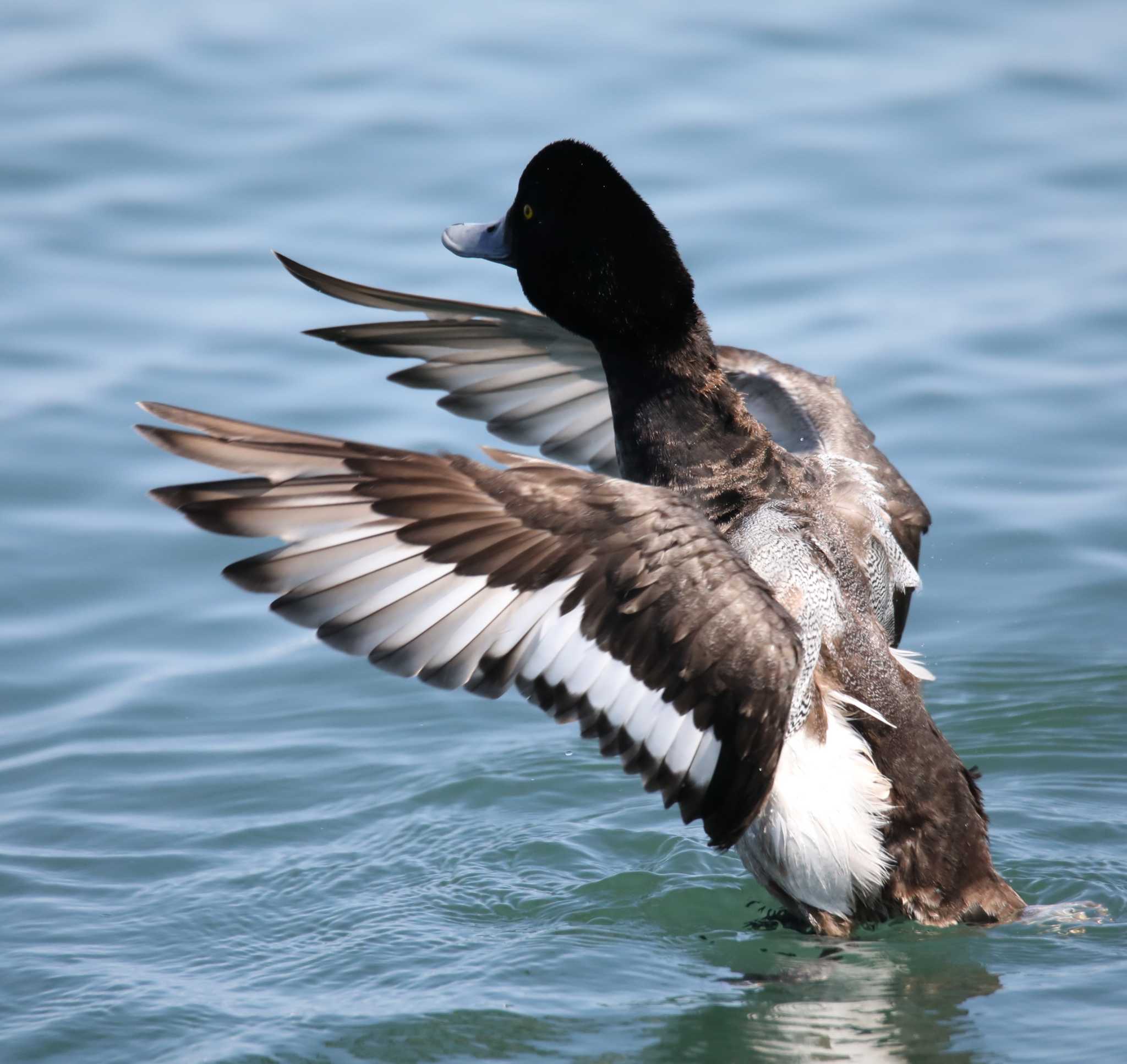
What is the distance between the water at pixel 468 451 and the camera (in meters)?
4.97

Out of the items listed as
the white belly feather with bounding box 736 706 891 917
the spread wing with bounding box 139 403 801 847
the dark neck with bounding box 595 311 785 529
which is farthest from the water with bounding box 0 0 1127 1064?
the dark neck with bounding box 595 311 785 529

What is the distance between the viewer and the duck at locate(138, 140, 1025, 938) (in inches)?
170

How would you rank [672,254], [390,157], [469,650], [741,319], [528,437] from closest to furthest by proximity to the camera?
[469,650]
[672,254]
[528,437]
[741,319]
[390,157]

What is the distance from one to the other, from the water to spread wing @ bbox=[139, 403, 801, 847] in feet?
3.04

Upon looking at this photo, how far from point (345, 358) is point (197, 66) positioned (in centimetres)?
354

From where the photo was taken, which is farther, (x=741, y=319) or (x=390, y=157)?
(x=390, y=157)

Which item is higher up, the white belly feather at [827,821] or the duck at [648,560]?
the duck at [648,560]

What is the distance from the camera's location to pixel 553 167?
5.43m

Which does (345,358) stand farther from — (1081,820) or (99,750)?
(1081,820)

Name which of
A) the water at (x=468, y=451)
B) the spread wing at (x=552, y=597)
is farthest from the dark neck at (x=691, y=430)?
the water at (x=468, y=451)

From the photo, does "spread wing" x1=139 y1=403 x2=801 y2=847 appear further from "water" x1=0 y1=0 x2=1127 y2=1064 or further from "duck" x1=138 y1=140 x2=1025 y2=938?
"water" x1=0 y1=0 x2=1127 y2=1064

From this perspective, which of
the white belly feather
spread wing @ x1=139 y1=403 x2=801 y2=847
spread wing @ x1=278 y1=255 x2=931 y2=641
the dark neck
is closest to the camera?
spread wing @ x1=139 y1=403 x2=801 y2=847

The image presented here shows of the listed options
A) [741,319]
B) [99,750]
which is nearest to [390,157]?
[741,319]

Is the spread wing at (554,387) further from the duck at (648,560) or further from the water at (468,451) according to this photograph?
the water at (468,451)
